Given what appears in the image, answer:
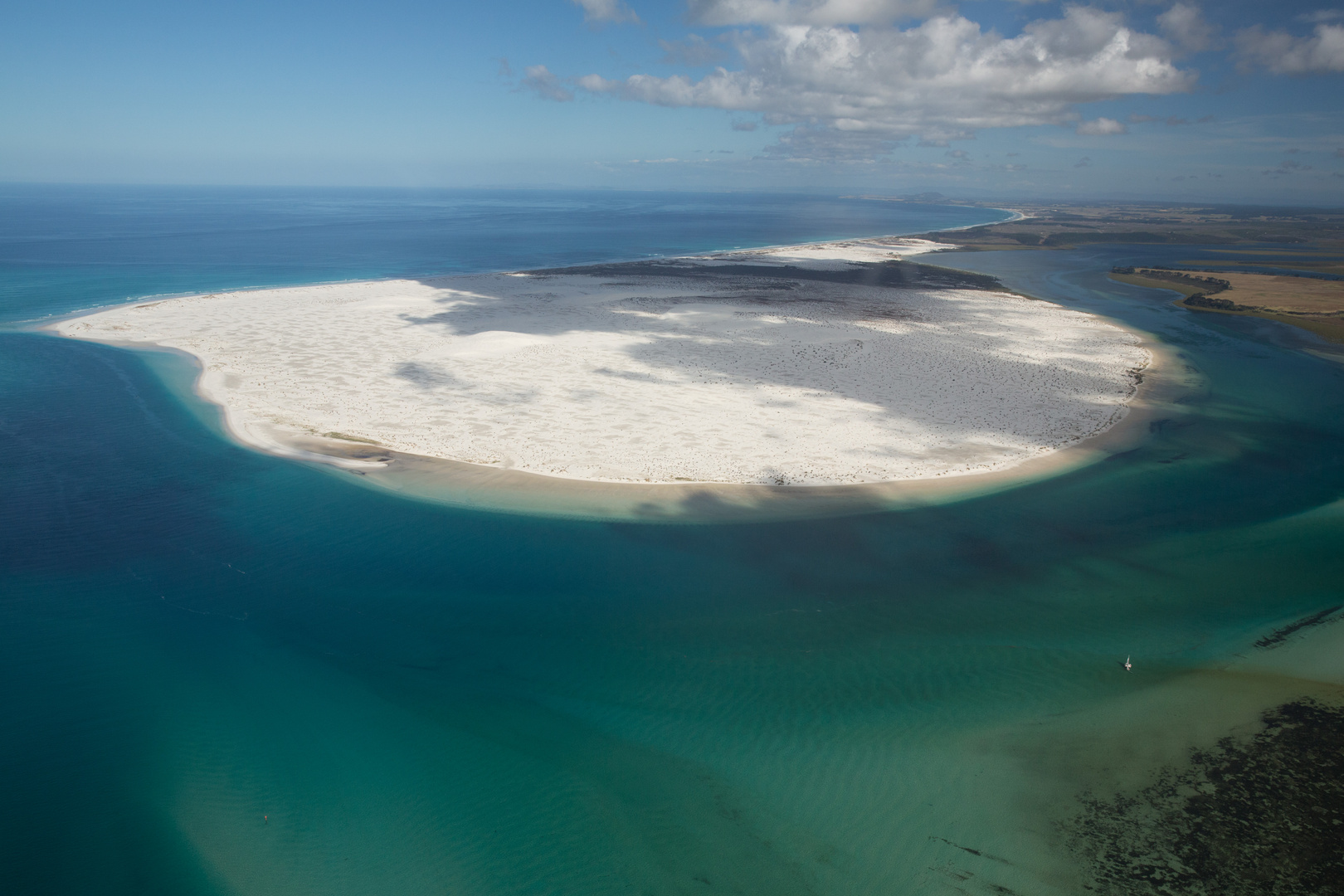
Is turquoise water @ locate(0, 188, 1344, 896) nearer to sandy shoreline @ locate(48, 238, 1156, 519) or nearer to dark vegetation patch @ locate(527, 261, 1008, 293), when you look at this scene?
sandy shoreline @ locate(48, 238, 1156, 519)

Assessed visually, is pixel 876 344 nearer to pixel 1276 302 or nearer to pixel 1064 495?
pixel 1064 495

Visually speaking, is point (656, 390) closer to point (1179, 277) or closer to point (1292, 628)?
point (1292, 628)

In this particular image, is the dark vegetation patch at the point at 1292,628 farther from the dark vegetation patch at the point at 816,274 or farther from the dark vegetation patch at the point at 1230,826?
the dark vegetation patch at the point at 816,274

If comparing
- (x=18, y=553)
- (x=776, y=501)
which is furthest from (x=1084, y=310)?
(x=18, y=553)

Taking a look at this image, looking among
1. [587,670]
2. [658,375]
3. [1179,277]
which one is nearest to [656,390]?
[658,375]

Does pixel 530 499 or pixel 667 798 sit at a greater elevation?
pixel 530 499

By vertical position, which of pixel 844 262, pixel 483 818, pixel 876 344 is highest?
pixel 844 262

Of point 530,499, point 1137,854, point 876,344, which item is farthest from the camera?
point 876,344

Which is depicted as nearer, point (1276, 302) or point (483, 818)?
point (483, 818)
